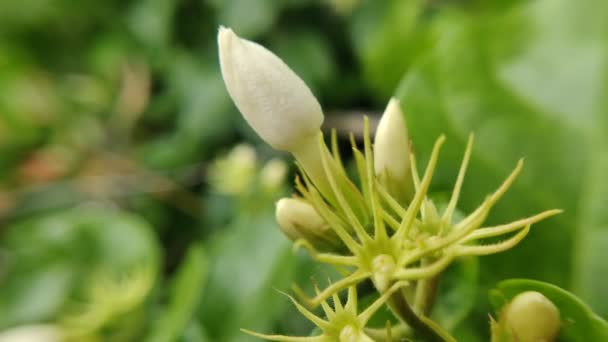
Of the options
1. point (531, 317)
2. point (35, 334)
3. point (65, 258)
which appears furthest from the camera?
point (65, 258)

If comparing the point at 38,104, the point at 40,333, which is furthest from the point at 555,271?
the point at 38,104

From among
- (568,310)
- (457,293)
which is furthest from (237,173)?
(568,310)

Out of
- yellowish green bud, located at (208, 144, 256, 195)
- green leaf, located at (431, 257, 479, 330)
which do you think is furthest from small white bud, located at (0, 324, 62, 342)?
green leaf, located at (431, 257, 479, 330)

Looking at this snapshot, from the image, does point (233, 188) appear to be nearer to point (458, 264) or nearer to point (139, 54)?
point (458, 264)

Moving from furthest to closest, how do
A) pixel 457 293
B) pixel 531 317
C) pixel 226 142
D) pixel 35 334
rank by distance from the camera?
pixel 226 142, pixel 35 334, pixel 457 293, pixel 531 317

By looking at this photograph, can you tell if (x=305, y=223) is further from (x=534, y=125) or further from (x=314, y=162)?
(x=534, y=125)

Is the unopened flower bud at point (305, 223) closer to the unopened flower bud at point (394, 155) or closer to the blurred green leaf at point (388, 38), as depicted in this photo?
the unopened flower bud at point (394, 155)

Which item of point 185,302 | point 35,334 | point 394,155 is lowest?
point 35,334
